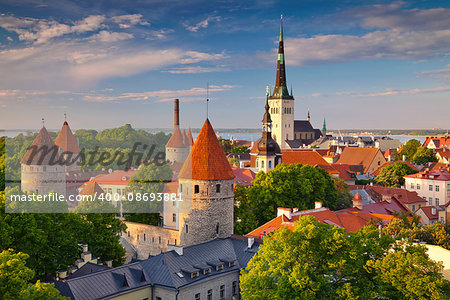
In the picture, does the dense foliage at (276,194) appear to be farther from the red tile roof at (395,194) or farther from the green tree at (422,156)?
the green tree at (422,156)

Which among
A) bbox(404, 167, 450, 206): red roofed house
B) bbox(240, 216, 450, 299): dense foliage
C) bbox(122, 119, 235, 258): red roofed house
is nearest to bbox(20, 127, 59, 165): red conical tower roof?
bbox(122, 119, 235, 258): red roofed house

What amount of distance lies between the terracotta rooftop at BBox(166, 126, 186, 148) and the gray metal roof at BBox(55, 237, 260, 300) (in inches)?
1478

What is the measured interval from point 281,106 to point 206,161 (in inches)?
3717

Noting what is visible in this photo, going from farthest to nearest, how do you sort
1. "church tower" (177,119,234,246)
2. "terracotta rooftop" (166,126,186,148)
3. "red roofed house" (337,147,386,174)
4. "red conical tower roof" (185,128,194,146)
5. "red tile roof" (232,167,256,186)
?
"red roofed house" (337,147,386,174), "red conical tower roof" (185,128,194,146), "terracotta rooftop" (166,126,186,148), "red tile roof" (232,167,256,186), "church tower" (177,119,234,246)

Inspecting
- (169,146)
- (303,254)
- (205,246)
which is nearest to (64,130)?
(169,146)

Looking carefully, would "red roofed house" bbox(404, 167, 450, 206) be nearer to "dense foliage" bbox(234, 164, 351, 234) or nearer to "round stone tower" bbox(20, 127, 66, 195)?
"dense foliage" bbox(234, 164, 351, 234)

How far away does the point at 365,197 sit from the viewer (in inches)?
2019

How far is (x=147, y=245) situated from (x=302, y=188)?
14911 millimetres

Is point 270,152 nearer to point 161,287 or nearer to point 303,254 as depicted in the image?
point 161,287

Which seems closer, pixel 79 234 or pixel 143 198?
pixel 79 234

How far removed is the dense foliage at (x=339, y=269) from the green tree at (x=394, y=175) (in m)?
49.0

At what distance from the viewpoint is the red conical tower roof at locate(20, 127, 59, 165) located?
43.7m

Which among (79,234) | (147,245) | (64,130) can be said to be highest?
(64,130)

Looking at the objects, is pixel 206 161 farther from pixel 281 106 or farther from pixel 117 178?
pixel 281 106
